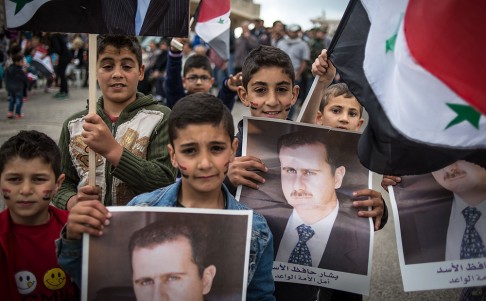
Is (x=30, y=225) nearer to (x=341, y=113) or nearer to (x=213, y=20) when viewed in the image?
(x=341, y=113)

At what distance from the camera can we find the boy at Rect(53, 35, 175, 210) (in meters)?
2.66

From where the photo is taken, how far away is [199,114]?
6.73 ft

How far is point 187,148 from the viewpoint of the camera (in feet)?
6.66

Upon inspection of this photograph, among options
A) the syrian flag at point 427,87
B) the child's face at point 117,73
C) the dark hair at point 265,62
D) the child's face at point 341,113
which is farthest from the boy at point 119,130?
the syrian flag at point 427,87

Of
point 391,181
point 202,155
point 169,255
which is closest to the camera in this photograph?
point 169,255

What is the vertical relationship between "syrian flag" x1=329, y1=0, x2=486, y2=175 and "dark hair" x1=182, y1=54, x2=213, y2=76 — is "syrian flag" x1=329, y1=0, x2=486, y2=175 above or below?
below

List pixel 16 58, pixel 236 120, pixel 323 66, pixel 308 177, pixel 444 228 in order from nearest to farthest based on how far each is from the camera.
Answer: pixel 444 228
pixel 308 177
pixel 323 66
pixel 236 120
pixel 16 58

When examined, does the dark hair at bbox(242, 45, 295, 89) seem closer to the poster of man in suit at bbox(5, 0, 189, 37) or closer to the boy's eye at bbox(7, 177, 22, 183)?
the poster of man in suit at bbox(5, 0, 189, 37)

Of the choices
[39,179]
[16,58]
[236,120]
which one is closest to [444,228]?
[39,179]

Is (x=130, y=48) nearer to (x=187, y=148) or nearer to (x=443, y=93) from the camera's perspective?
(x=187, y=148)

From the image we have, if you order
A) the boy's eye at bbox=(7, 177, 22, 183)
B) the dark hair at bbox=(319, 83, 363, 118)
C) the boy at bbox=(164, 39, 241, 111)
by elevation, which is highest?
the boy at bbox=(164, 39, 241, 111)

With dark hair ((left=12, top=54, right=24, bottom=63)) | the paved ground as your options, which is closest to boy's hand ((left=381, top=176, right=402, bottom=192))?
the paved ground

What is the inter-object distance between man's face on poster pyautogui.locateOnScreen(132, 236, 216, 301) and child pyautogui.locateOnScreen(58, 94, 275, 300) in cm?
21

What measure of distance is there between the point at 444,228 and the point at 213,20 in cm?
282
